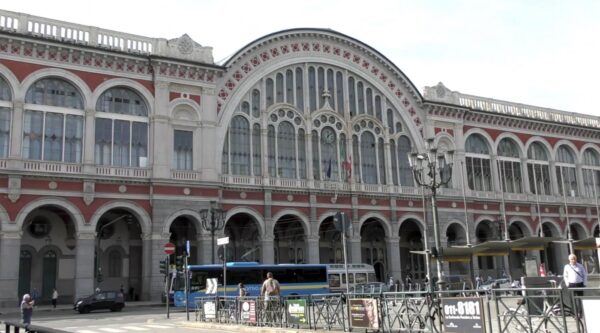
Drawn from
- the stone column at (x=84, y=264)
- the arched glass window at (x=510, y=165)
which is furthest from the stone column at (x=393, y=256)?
the stone column at (x=84, y=264)

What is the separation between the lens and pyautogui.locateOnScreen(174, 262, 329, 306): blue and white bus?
36031 mm

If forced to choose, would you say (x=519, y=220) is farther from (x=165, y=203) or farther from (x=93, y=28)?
(x=93, y=28)

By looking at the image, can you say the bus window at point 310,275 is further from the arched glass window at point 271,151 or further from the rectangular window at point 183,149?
the rectangular window at point 183,149

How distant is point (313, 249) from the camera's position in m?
47.0

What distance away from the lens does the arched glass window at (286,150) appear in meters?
48.0

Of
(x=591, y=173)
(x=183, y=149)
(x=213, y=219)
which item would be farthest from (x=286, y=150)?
(x=591, y=173)

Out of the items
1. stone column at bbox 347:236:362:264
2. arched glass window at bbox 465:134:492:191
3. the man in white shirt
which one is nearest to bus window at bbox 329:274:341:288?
stone column at bbox 347:236:362:264

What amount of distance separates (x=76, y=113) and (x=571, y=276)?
109ft

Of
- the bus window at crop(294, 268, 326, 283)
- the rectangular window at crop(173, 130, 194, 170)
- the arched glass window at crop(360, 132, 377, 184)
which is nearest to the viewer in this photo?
the bus window at crop(294, 268, 326, 283)

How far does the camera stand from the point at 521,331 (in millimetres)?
14078

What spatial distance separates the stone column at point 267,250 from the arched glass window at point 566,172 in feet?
112

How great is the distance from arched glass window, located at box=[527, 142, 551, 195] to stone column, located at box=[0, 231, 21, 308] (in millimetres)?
47840

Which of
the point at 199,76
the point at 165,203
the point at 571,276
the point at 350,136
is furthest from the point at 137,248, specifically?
the point at 571,276

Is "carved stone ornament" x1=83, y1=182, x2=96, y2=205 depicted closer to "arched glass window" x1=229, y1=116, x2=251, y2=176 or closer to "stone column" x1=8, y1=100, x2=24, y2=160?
"stone column" x1=8, y1=100, x2=24, y2=160
